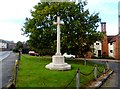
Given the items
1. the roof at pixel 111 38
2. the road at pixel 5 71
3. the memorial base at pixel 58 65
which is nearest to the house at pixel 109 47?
the roof at pixel 111 38

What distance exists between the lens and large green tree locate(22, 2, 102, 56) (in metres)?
33.0

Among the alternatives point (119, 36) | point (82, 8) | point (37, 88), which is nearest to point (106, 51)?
point (119, 36)

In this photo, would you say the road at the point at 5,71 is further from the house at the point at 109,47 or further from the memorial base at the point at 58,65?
the house at the point at 109,47

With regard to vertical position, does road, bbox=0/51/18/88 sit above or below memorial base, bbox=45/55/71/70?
below

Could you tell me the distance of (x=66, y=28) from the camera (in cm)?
3322

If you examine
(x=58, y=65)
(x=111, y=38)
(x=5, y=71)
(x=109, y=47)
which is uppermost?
(x=111, y=38)

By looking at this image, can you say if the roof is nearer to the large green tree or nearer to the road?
the large green tree

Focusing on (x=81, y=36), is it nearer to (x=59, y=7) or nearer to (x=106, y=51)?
(x=59, y=7)

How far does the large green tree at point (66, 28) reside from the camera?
33.0m

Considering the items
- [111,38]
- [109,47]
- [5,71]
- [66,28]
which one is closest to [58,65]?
[5,71]

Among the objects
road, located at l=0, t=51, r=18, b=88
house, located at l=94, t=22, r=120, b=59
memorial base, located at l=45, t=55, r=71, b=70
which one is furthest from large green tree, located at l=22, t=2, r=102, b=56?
house, located at l=94, t=22, r=120, b=59

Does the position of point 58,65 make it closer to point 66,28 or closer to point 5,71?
point 5,71

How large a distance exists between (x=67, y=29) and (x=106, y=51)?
33308 mm

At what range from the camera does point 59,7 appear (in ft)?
111
